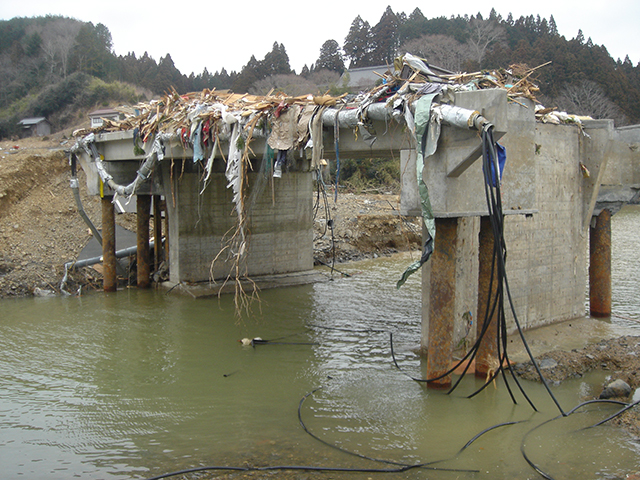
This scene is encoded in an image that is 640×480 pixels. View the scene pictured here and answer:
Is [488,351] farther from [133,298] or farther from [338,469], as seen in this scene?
[133,298]

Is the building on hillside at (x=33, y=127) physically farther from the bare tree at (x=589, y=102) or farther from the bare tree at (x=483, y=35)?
the bare tree at (x=589, y=102)

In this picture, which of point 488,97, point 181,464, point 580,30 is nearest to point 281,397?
point 181,464

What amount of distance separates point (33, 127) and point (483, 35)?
127 feet

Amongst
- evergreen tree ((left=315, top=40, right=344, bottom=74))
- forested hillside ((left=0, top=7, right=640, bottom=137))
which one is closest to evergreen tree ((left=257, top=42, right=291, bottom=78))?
forested hillside ((left=0, top=7, right=640, bottom=137))

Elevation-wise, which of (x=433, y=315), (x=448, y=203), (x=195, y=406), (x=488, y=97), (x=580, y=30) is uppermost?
(x=580, y=30)

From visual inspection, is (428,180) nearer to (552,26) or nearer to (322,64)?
(322,64)

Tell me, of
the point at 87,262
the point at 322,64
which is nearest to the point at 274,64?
the point at 322,64

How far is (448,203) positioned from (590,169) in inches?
242

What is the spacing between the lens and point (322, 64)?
57.8 metres

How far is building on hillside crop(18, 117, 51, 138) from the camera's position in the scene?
42.8m

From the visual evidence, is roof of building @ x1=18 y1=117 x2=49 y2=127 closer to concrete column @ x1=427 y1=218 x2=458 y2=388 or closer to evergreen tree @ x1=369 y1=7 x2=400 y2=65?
evergreen tree @ x1=369 y1=7 x2=400 y2=65

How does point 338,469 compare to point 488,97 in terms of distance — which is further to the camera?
point 488,97

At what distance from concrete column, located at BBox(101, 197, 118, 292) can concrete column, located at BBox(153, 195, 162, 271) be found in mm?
1427

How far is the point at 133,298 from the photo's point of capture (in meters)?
16.0
